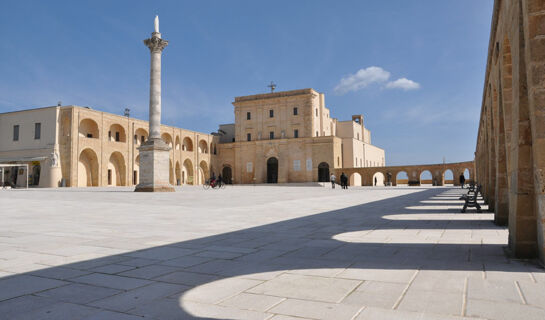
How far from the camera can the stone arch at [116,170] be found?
1659 inches

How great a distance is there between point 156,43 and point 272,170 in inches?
1202

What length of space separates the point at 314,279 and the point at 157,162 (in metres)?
22.0

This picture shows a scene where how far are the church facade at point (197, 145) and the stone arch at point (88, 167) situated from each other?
0.10m

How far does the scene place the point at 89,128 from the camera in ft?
133

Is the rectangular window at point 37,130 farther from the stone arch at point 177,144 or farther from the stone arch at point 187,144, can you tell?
the stone arch at point 187,144

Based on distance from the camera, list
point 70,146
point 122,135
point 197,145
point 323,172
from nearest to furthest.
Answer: point 70,146 → point 122,135 → point 323,172 → point 197,145

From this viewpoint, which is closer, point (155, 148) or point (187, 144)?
point (155, 148)

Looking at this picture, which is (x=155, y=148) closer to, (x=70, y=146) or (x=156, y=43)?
(x=156, y=43)

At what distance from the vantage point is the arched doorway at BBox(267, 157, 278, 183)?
176ft

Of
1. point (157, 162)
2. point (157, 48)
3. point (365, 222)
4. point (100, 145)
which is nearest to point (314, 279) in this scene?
point (365, 222)

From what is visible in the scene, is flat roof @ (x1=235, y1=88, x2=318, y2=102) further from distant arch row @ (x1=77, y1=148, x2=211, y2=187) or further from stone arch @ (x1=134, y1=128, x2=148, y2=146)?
stone arch @ (x1=134, y1=128, x2=148, y2=146)

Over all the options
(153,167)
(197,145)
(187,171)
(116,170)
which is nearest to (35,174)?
(116,170)

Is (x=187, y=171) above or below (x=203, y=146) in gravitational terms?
below

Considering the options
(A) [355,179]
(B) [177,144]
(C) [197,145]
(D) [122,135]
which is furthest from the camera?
(C) [197,145]
